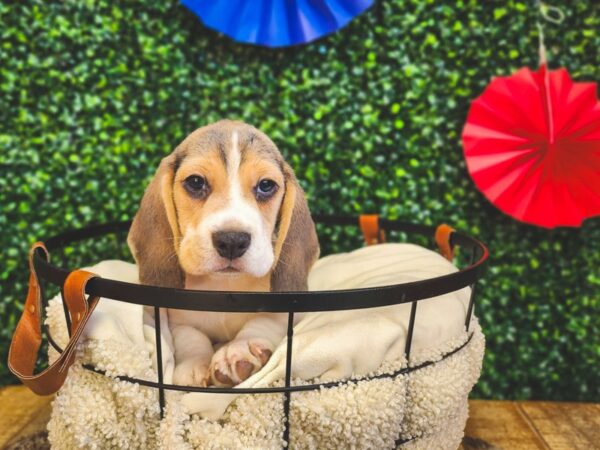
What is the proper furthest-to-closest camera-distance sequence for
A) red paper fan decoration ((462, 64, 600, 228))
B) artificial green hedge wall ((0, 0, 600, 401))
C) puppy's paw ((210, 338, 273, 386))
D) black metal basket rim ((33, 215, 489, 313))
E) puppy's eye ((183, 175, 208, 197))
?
artificial green hedge wall ((0, 0, 600, 401)) < red paper fan decoration ((462, 64, 600, 228)) < puppy's eye ((183, 175, 208, 197)) < puppy's paw ((210, 338, 273, 386)) < black metal basket rim ((33, 215, 489, 313))

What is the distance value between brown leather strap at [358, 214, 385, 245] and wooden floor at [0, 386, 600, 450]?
24.1 inches

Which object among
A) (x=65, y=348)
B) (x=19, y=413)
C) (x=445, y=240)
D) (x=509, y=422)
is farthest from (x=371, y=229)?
(x=19, y=413)

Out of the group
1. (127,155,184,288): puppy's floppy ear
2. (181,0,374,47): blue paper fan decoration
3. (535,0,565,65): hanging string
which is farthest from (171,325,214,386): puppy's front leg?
(535,0,565,65): hanging string

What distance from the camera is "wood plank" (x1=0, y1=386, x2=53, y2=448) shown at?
1.62 metres

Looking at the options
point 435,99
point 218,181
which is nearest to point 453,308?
point 218,181

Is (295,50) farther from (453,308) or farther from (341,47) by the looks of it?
(453,308)

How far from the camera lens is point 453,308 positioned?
122 cm

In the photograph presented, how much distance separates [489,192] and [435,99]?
364mm

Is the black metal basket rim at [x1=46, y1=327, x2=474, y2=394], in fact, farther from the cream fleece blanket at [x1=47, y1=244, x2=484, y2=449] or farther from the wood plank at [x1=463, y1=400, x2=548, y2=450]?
the wood plank at [x1=463, y1=400, x2=548, y2=450]

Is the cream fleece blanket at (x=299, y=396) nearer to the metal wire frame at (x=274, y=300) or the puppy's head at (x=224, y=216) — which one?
the metal wire frame at (x=274, y=300)

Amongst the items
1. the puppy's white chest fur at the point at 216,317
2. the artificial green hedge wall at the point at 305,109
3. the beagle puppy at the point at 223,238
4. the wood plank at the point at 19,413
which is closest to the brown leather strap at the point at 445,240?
the artificial green hedge wall at the point at 305,109

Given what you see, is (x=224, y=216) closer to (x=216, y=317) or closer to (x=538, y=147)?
(x=216, y=317)

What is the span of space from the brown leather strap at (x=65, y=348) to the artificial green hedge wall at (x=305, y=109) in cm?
80

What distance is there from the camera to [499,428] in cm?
175
